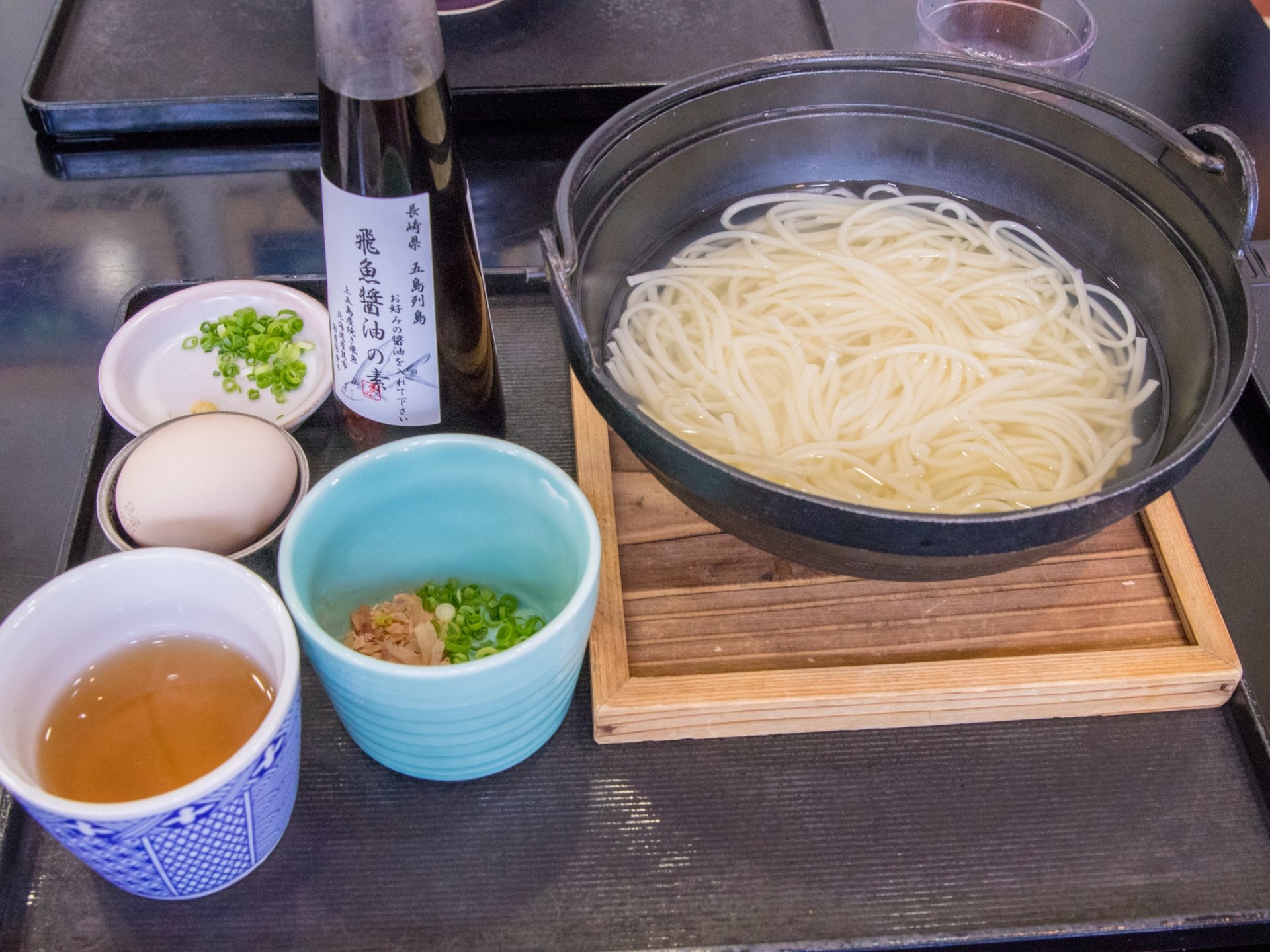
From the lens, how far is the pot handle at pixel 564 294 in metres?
0.99

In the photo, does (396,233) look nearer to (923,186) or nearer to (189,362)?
(189,362)

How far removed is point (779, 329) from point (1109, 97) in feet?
1.58

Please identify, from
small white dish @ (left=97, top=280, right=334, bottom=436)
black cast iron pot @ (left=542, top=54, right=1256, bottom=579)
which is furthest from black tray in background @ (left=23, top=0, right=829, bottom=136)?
black cast iron pot @ (left=542, top=54, right=1256, bottom=579)

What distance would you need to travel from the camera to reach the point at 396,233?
3.68 ft

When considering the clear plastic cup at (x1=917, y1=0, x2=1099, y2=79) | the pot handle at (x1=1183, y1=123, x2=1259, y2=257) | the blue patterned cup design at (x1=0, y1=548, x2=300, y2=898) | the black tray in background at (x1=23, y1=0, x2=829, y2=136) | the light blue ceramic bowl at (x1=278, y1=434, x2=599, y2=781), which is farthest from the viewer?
the clear plastic cup at (x1=917, y1=0, x2=1099, y2=79)

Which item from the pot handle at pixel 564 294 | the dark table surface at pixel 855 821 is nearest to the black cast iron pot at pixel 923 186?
the pot handle at pixel 564 294

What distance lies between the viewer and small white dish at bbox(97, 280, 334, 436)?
4.64 ft

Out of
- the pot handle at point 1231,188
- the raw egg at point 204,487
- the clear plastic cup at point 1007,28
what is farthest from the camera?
the clear plastic cup at point 1007,28

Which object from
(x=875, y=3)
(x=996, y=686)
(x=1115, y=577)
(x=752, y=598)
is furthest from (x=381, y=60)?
(x=875, y=3)

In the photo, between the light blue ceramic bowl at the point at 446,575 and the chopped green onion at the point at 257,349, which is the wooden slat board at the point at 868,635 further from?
the chopped green onion at the point at 257,349

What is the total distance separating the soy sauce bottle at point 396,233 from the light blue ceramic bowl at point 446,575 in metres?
0.16

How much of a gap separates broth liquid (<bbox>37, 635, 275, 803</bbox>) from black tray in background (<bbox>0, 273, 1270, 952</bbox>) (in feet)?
0.43

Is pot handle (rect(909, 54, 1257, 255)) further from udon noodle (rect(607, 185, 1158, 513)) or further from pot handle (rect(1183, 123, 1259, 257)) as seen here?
udon noodle (rect(607, 185, 1158, 513))

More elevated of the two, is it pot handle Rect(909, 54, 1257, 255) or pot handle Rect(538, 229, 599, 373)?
pot handle Rect(909, 54, 1257, 255)
